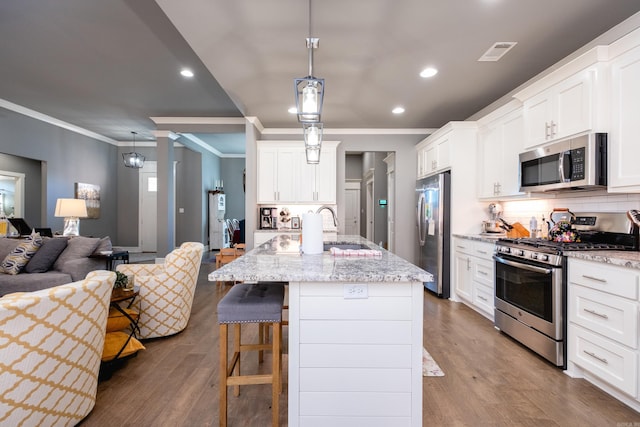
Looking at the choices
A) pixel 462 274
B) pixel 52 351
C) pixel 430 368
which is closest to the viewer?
pixel 52 351

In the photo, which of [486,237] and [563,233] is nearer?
[563,233]

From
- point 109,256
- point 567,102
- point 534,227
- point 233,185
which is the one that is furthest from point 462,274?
point 233,185

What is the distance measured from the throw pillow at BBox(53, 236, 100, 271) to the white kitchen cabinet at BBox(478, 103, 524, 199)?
4693 millimetres

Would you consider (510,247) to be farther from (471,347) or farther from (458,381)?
(458,381)

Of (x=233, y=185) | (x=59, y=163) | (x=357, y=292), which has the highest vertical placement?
(x=59, y=163)

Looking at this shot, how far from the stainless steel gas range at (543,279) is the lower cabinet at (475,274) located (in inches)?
11.0

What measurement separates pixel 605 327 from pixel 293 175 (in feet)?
13.7

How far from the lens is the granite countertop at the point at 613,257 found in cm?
180

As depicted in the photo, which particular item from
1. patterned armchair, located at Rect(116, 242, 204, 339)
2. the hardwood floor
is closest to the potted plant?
patterned armchair, located at Rect(116, 242, 204, 339)

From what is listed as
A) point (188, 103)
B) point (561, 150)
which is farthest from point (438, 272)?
point (188, 103)

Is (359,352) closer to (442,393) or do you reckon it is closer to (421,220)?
(442,393)

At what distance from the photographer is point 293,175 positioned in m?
5.24

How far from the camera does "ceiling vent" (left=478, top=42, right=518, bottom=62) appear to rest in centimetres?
274

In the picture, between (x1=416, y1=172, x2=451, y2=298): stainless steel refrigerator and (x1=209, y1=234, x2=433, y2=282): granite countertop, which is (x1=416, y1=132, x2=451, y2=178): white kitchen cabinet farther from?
(x1=209, y1=234, x2=433, y2=282): granite countertop
